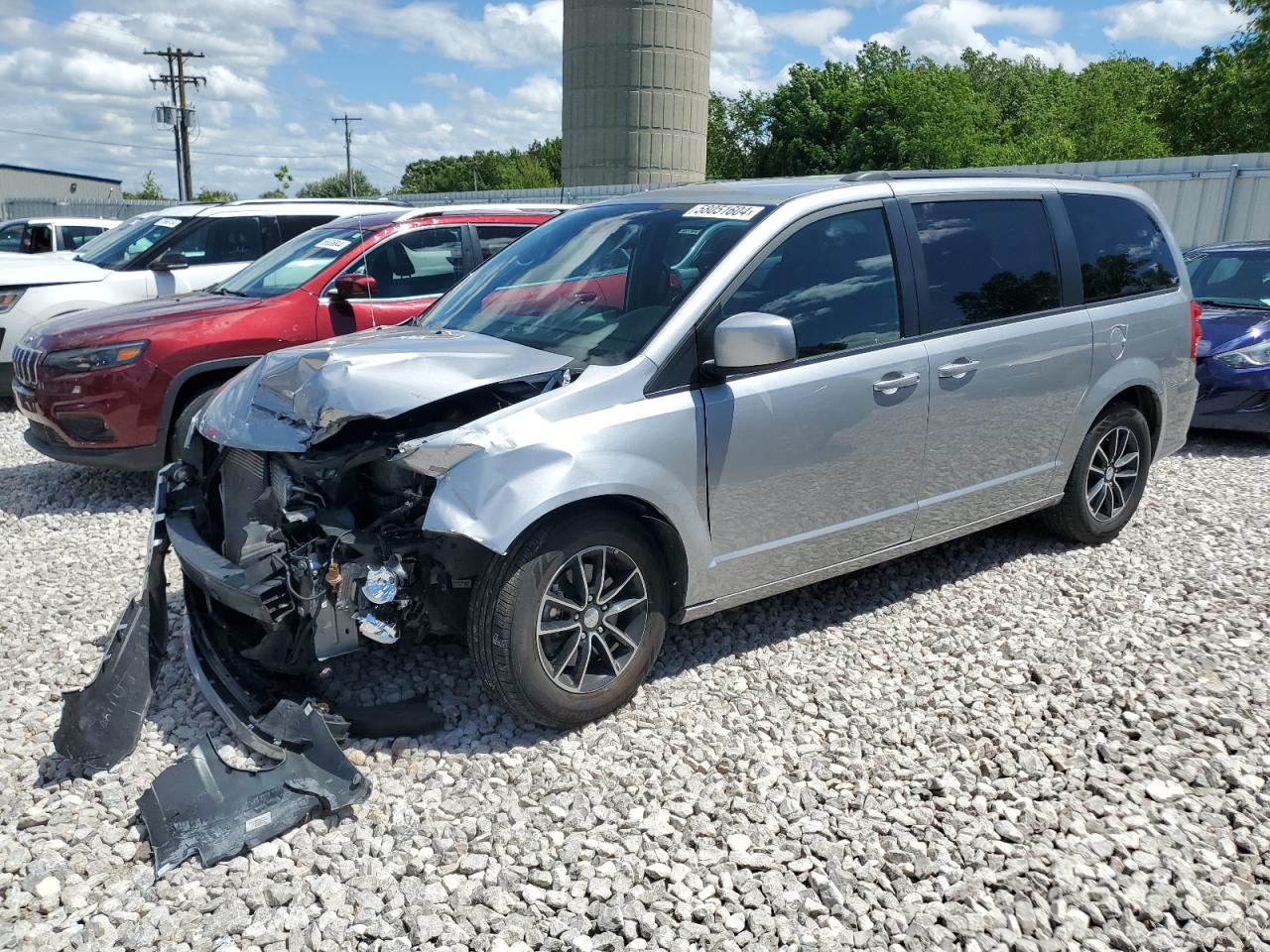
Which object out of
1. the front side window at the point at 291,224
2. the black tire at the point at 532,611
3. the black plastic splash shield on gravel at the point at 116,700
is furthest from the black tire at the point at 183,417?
the black tire at the point at 532,611

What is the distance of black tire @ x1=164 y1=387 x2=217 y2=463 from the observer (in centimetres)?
628

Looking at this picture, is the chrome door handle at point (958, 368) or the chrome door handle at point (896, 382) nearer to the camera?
the chrome door handle at point (896, 382)

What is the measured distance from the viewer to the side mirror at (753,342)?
358 cm

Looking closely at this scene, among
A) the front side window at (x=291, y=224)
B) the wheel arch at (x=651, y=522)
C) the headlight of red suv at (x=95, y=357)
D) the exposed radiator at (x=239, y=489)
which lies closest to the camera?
the wheel arch at (x=651, y=522)

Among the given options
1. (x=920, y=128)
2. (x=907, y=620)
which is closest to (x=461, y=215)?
(x=907, y=620)

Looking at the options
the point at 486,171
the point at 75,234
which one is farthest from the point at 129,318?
the point at 486,171

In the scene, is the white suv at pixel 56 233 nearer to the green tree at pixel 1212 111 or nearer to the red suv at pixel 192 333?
the red suv at pixel 192 333

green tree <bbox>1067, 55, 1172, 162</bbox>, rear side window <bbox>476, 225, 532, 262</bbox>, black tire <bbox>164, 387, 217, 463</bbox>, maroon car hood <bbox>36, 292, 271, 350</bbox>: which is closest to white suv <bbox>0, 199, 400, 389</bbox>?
rear side window <bbox>476, 225, 532, 262</bbox>

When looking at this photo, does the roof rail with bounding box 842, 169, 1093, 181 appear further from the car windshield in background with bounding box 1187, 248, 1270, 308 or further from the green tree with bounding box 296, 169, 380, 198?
the green tree with bounding box 296, 169, 380, 198

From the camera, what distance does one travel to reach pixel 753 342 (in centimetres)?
358

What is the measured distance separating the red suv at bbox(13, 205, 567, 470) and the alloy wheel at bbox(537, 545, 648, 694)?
3536 millimetres

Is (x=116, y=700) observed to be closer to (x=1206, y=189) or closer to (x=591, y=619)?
(x=591, y=619)

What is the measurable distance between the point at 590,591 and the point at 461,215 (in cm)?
479

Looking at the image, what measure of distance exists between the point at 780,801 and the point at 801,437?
1.42 meters
